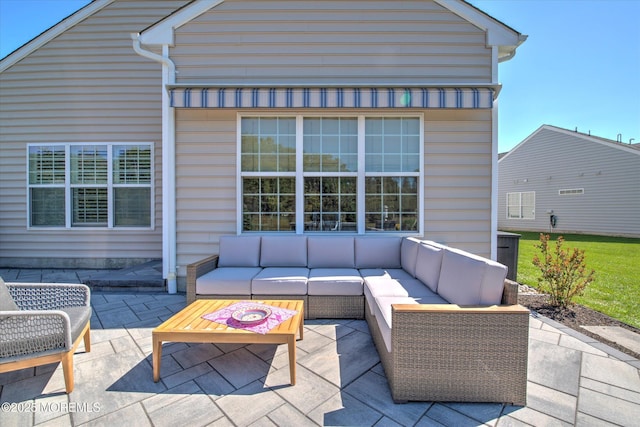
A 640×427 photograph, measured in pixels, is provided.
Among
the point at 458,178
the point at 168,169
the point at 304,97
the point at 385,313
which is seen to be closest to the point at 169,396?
the point at 385,313

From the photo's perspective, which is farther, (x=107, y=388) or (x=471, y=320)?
(x=107, y=388)

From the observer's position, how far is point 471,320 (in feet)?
6.68

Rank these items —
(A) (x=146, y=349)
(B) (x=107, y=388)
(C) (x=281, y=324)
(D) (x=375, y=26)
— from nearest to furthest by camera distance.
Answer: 1. (B) (x=107, y=388)
2. (C) (x=281, y=324)
3. (A) (x=146, y=349)
4. (D) (x=375, y=26)

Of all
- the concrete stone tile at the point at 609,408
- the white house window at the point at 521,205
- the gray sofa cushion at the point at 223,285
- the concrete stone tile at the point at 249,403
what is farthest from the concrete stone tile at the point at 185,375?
the white house window at the point at 521,205

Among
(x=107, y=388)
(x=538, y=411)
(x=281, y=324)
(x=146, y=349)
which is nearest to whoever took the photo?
(x=538, y=411)

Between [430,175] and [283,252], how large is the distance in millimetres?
2532

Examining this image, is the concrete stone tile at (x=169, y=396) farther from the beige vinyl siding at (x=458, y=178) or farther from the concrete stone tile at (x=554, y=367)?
the beige vinyl siding at (x=458, y=178)

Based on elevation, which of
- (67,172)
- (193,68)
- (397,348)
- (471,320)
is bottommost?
(397,348)

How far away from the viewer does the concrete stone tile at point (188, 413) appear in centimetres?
187

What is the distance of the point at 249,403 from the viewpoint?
6.72 feet

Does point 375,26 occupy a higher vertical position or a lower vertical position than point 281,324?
higher

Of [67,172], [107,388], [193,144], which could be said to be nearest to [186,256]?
[193,144]

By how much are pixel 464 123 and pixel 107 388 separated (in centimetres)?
522

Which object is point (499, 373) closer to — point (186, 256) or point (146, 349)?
point (146, 349)
